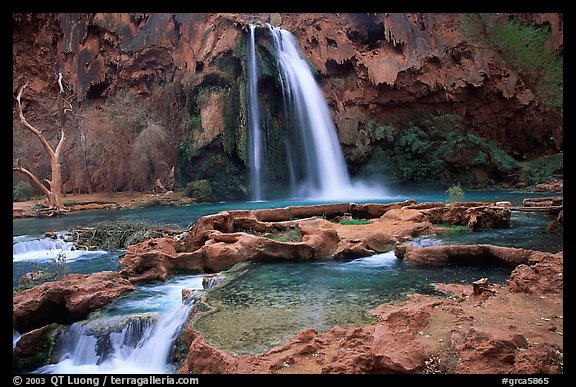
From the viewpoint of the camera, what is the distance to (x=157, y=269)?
732 cm

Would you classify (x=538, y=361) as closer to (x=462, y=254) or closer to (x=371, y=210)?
(x=462, y=254)

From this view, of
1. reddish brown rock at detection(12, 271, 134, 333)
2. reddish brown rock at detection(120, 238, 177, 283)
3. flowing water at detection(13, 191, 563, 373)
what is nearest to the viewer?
flowing water at detection(13, 191, 563, 373)

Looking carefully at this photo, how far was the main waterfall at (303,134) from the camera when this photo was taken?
80.4 ft

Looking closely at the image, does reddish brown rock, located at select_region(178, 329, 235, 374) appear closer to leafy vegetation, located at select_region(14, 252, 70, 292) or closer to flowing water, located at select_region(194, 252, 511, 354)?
flowing water, located at select_region(194, 252, 511, 354)

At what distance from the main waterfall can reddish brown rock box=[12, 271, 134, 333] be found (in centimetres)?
1858

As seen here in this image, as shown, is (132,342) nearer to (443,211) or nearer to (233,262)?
(233,262)

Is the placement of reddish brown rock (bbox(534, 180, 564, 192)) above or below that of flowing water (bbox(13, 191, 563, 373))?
above

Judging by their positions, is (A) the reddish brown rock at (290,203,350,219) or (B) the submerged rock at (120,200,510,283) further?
(A) the reddish brown rock at (290,203,350,219)

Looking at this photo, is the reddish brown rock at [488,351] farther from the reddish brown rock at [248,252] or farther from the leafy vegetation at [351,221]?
the leafy vegetation at [351,221]

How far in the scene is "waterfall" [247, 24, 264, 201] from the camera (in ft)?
79.4

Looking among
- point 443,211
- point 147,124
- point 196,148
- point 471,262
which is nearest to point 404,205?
point 443,211

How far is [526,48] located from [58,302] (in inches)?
283

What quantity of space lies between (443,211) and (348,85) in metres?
18.4

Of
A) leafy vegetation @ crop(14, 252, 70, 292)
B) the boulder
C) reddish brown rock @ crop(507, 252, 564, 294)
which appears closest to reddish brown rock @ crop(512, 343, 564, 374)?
reddish brown rock @ crop(507, 252, 564, 294)
